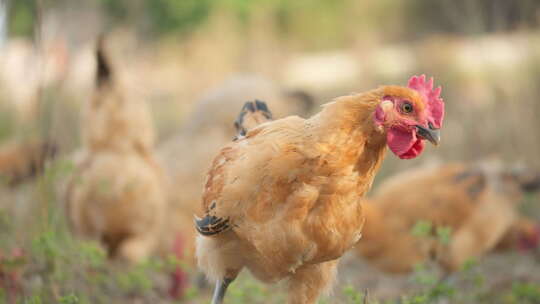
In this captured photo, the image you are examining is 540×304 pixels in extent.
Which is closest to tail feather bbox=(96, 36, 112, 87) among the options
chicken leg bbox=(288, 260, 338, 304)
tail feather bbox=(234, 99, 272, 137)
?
tail feather bbox=(234, 99, 272, 137)

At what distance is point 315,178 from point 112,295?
8.11 ft

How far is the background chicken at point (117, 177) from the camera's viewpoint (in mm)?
5207

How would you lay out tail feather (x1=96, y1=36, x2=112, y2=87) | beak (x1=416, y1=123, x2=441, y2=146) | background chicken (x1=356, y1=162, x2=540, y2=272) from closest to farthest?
1. beak (x1=416, y1=123, x2=441, y2=146)
2. tail feather (x1=96, y1=36, x2=112, y2=87)
3. background chicken (x1=356, y1=162, x2=540, y2=272)

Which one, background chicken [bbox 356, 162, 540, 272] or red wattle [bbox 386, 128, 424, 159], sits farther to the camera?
background chicken [bbox 356, 162, 540, 272]

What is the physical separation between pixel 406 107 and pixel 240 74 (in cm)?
899

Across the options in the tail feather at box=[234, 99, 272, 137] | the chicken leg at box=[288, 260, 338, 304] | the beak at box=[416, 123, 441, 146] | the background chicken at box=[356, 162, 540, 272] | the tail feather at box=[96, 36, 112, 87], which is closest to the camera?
the beak at box=[416, 123, 441, 146]

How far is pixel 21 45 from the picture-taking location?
13.4 meters

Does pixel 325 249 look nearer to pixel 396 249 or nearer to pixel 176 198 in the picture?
pixel 396 249

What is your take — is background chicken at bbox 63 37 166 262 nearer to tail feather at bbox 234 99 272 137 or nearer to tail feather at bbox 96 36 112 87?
tail feather at bbox 96 36 112 87

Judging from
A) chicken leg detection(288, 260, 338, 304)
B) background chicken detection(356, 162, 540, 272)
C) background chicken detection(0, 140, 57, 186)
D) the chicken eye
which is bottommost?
background chicken detection(356, 162, 540, 272)

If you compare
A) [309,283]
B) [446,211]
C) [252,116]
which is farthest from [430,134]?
[446,211]

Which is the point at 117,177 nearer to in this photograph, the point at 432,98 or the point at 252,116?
the point at 252,116

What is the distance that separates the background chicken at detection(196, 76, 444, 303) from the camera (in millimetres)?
2604

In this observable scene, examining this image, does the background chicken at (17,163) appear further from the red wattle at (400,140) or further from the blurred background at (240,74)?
the red wattle at (400,140)
